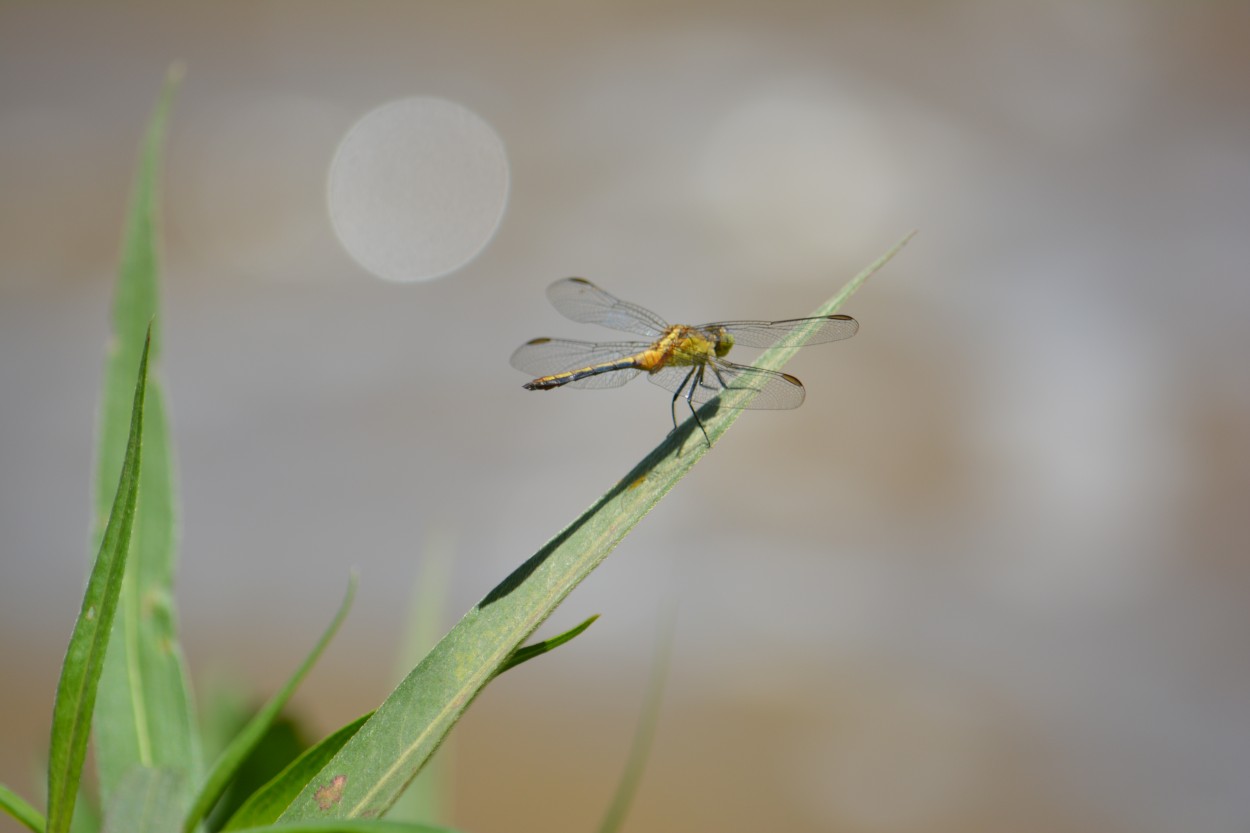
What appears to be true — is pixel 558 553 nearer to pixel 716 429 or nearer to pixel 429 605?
pixel 716 429

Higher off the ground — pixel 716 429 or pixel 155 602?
pixel 716 429

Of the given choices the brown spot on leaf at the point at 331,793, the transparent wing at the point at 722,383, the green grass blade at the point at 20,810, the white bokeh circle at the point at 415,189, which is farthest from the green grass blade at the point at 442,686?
the white bokeh circle at the point at 415,189

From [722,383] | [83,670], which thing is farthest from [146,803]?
[722,383]

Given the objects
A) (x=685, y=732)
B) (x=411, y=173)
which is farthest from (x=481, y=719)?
(x=411, y=173)

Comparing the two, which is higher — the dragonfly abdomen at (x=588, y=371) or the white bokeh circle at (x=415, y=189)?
the white bokeh circle at (x=415, y=189)

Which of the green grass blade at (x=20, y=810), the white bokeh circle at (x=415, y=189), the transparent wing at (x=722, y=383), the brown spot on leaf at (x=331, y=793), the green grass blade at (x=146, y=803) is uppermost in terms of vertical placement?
the white bokeh circle at (x=415, y=189)

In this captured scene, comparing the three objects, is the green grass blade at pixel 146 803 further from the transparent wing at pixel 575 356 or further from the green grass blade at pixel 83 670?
the transparent wing at pixel 575 356

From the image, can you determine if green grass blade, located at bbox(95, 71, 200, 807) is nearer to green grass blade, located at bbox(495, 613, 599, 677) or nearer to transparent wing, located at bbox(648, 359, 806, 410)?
green grass blade, located at bbox(495, 613, 599, 677)
